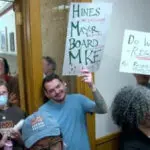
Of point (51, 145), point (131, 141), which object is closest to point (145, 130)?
point (131, 141)

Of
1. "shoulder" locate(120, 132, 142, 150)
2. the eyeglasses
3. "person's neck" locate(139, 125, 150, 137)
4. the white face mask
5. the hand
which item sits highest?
the hand

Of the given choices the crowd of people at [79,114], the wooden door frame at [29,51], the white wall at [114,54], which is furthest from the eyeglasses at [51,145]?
the white wall at [114,54]

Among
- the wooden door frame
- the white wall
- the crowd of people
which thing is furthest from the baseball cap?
the white wall

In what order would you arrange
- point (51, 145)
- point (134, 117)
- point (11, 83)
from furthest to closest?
point (11, 83) < point (134, 117) < point (51, 145)

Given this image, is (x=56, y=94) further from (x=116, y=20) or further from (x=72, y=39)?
(x=116, y=20)

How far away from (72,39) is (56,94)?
382 millimetres

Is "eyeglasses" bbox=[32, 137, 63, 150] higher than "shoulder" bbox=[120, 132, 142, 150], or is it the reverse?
"eyeglasses" bbox=[32, 137, 63, 150]

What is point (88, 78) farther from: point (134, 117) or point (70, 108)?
point (134, 117)

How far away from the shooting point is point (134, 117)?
1.79 metres

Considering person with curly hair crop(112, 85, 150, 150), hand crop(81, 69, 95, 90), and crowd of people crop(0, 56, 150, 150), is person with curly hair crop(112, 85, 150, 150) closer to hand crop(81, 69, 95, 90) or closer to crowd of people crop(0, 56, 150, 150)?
crowd of people crop(0, 56, 150, 150)

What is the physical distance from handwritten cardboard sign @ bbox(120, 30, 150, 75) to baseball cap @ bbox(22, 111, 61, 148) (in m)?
0.95

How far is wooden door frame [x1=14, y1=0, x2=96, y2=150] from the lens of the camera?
206 cm

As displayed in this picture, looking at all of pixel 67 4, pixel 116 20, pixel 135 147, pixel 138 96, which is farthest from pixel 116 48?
pixel 135 147

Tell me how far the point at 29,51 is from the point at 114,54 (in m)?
0.81
